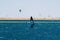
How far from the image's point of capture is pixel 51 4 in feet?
9.70

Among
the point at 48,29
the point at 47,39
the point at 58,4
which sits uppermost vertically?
the point at 58,4

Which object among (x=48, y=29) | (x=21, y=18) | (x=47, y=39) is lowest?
(x=47, y=39)

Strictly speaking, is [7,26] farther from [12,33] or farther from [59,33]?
[59,33]

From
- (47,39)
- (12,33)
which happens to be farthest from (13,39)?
(47,39)

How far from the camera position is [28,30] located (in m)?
2.97

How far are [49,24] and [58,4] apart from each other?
45 centimetres

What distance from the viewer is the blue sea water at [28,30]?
2.90 m

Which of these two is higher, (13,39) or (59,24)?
(59,24)

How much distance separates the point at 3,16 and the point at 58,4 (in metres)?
1.15

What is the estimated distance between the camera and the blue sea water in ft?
9.51

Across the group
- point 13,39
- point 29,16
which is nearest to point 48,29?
point 29,16

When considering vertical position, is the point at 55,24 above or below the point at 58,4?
below

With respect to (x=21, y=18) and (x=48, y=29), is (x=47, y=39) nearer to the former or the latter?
(x=48, y=29)

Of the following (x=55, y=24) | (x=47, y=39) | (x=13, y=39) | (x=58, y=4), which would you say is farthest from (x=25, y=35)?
(x=58, y=4)
